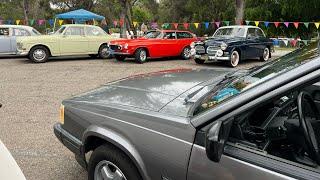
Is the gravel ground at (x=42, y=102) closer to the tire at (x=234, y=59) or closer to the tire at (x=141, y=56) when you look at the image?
the tire at (x=141, y=56)

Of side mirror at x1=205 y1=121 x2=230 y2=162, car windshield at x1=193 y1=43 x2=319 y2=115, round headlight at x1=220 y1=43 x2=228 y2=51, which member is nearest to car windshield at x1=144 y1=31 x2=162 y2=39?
round headlight at x1=220 y1=43 x2=228 y2=51

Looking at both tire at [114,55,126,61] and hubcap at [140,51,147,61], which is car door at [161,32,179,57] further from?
tire at [114,55,126,61]

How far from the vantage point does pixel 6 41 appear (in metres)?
16.7

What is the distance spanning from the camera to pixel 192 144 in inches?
96.5

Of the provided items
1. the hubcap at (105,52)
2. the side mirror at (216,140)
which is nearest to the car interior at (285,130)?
the side mirror at (216,140)

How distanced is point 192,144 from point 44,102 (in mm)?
6141

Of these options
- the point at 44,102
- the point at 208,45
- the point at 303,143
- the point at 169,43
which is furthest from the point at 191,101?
the point at 169,43

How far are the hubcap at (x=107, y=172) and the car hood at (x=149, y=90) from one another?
490 millimetres

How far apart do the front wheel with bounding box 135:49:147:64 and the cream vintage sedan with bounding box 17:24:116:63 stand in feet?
8.02

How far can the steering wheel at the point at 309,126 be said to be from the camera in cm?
222

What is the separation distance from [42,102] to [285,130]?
641 centimetres

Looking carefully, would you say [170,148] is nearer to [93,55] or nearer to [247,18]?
[93,55]

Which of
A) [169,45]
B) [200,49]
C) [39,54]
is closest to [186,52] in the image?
[169,45]

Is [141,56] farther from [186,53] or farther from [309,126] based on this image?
[309,126]
